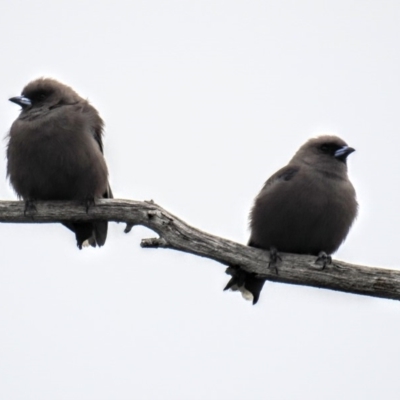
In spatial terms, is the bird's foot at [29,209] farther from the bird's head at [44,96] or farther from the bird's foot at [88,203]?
the bird's head at [44,96]

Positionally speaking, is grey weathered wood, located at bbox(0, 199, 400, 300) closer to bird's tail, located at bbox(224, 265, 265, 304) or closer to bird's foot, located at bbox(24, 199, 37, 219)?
bird's foot, located at bbox(24, 199, 37, 219)

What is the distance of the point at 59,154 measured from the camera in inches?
290

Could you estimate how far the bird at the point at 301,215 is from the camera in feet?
25.0

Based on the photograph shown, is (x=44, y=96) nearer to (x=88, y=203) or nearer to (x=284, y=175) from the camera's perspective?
(x=88, y=203)

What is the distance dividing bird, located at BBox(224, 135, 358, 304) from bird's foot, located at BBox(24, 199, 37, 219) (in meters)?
1.79

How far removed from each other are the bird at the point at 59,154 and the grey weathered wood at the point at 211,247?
0.41 ft

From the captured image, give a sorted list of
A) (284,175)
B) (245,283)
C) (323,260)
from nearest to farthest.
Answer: (323,260) → (245,283) → (284,175)

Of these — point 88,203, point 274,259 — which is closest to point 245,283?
point 274,259

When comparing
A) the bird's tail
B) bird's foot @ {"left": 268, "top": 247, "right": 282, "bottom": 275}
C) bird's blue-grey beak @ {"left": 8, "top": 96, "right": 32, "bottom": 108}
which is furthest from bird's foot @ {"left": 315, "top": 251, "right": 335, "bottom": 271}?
bird's blue-grey beak @ {"left": 8, "top": 96, "right": 32, "bottom": 108}

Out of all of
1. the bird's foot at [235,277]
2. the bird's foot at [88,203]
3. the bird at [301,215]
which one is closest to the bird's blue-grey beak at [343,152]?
the bird at [301,215]

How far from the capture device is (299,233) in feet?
25.0

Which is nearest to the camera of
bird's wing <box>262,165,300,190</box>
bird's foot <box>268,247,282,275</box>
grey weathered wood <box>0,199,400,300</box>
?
grey weathered wood <box>0,199,400,300</box>

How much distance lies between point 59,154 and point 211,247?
64.0 inches

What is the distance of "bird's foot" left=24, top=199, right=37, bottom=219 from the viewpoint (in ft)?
23.6
